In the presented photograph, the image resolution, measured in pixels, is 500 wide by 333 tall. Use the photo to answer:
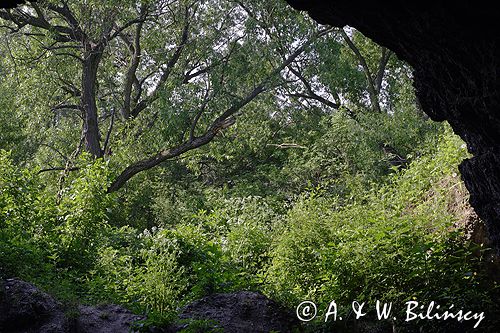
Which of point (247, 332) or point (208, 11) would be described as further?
point (208, 11)

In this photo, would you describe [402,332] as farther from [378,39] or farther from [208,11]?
[208,11]

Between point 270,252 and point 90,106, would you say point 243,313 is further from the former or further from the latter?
point 90,106

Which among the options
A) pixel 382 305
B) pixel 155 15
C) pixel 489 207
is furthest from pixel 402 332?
pixel 155 15

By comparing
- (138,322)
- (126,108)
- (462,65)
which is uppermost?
(126,108)

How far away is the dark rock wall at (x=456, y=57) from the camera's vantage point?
362 cm

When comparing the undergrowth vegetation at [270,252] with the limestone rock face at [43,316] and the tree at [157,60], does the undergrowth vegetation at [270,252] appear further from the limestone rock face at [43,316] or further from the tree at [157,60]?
the tree at [157,60]

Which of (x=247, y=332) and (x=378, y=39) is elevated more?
(x=378, y=39)

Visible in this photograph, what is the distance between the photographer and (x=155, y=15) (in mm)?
17500

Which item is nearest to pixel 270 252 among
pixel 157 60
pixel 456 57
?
pixel 456 57

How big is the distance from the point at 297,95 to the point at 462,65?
19.6 meters

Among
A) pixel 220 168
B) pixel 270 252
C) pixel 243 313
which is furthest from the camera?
pixel 220 168

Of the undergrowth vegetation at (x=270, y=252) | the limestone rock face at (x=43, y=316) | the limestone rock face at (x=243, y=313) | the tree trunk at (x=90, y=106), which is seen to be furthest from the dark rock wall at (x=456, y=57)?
the tree trunk at (x=90, y=106)

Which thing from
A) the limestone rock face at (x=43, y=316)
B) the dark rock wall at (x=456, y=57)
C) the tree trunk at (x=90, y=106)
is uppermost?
the tree trunk at (x=90, y=106)

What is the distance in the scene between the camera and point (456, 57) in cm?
388
